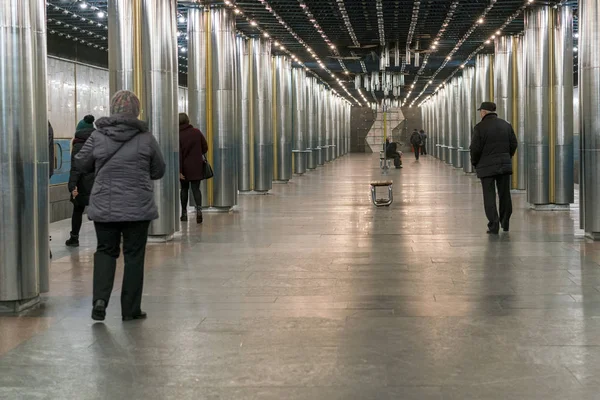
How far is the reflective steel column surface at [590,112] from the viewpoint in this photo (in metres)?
13.1

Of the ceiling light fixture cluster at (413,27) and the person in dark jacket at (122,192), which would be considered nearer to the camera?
the person in dark jacket at (122,192)

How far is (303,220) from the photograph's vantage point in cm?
1677

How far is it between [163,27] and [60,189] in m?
13.1

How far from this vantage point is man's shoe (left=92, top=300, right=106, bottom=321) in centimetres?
754

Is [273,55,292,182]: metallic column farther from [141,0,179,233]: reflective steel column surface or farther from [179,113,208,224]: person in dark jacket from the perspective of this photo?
[141,0,179,233]: reflective steel column surface

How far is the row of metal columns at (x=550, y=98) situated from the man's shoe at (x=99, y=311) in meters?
7.56

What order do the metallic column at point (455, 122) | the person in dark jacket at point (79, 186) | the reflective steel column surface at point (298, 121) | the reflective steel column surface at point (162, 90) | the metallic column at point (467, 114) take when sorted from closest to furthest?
the person in dark jacket at point (79, 186) < the reflective steel column surface at point (162, 90) < the metallic column at point (467, 114) < the reflective steel column surface at point (298, 121) < the metallic column at point (455, 122)

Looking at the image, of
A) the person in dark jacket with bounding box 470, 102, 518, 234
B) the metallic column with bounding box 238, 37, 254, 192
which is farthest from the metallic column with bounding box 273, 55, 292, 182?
the person in dark jacket with bounding box 470, 102, 518, 234

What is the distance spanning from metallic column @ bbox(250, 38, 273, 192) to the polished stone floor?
1172 cm

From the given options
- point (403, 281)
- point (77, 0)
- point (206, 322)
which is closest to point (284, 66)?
point (77, 0)

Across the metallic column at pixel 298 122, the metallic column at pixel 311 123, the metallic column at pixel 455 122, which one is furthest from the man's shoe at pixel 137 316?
the metallic column at pixel 311 123

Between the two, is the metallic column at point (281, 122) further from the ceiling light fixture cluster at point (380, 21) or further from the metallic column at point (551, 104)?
the metallic column at point (551, 104)

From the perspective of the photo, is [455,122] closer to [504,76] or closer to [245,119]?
[504,76]

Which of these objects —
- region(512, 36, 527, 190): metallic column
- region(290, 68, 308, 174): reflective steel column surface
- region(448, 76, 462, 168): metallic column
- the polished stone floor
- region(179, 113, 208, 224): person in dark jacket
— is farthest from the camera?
region(448, 76, 462, 168): metallic column
